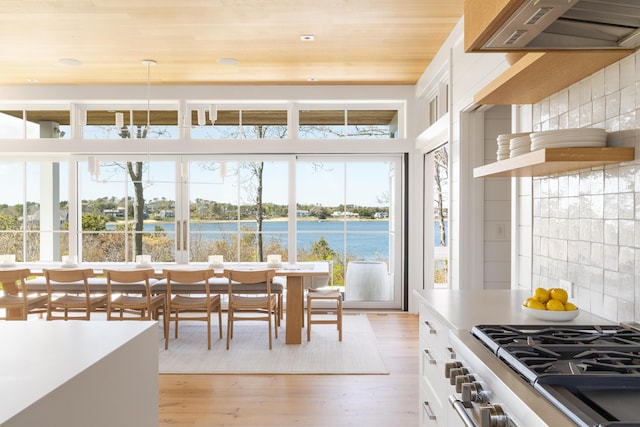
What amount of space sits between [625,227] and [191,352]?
12.4ft

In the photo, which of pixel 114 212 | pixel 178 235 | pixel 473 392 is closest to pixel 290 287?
pixel 178 235

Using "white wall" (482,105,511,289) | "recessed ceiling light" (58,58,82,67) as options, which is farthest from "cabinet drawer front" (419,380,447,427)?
"recessed ceiling light" (58,58,82,67)

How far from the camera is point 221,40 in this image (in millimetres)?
4578

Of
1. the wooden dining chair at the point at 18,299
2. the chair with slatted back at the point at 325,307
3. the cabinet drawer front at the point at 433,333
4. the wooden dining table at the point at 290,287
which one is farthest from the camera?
the chair with slatted back at the point at 325,307

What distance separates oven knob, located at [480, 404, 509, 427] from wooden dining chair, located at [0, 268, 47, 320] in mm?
4663

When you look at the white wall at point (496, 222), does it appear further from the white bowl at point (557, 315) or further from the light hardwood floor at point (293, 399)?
the white bowl at point (557, 315)

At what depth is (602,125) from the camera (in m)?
2.03

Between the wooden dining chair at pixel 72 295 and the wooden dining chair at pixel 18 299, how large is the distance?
162mm

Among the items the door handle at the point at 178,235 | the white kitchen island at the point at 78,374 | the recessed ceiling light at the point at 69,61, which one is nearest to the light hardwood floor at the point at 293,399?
the white kitchen island at the point at 78,374

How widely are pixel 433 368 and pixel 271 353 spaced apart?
2558mm

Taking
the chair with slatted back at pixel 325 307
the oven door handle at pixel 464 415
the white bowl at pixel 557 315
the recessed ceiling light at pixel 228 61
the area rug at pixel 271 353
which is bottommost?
the area rug at pixel 271 353

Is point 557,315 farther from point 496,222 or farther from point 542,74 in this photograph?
point 496,222

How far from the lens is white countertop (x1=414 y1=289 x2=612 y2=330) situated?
196 cm

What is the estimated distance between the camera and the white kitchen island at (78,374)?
1.26 meters
